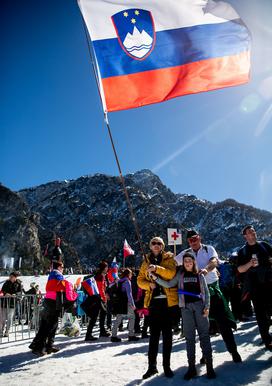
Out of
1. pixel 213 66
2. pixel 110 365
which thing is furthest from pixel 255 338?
pixel 213 66

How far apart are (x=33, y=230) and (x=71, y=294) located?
323 ft

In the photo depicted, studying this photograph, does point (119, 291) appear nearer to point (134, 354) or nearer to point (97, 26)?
point (134, 354)

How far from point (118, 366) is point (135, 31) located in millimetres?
5986

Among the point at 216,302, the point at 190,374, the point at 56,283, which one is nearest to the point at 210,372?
the point at 190,374

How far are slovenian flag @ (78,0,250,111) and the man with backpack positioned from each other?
3.06 metres

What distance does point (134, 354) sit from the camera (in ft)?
20.6

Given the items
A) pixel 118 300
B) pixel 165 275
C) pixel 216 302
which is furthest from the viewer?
pixel 118 300

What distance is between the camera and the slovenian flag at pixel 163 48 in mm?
5922

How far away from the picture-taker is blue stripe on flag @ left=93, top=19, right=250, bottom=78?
6125 mm

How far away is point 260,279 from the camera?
16.7 feet

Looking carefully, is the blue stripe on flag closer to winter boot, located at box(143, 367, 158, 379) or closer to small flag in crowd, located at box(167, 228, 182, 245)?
→ winter boot, located at box(143, 367, 158, 379)

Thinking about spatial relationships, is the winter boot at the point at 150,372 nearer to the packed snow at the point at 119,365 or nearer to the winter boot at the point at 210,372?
the packed snow at the point at 119,365

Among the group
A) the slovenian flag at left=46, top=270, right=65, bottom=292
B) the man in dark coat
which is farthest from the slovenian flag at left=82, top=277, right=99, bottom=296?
the man in dark coat

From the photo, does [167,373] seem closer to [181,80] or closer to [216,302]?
[216,302]
